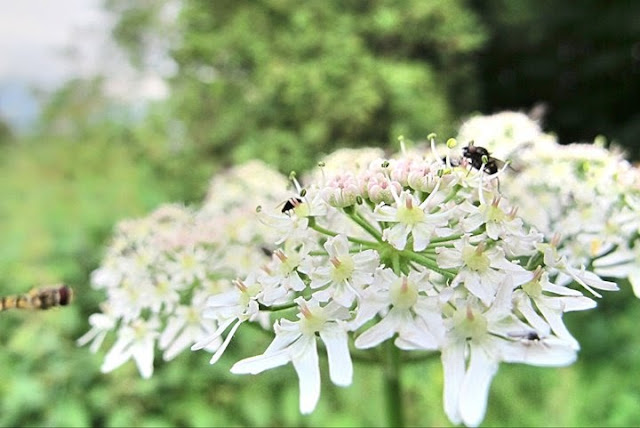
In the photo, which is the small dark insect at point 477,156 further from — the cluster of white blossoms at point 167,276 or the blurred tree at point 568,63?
the blurred tree at point 568,63

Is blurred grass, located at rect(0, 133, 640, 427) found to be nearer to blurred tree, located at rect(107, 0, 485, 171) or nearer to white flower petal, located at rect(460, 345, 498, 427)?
blurred tree, located at rect(107, 0, 485, 171)

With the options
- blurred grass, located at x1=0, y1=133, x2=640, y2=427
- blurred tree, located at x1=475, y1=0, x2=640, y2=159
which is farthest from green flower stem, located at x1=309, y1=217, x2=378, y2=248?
blurred tree, located at x1=475, y1=0, x2=640, y2=159

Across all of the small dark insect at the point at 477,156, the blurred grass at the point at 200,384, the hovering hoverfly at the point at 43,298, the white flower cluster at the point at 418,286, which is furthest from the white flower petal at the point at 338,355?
the blurred grass at the point at 200,384

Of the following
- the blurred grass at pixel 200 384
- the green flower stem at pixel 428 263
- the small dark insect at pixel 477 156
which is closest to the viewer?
the green flower stem at pixel 428 263

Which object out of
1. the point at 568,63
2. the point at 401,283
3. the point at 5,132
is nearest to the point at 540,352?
the point at 401,283

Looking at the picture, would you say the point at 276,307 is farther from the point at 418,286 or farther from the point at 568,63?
the point at 568,63

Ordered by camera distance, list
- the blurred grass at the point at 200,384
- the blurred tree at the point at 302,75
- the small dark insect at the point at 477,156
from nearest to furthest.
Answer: the small dark insect at the point at 477,156 → the blurred grass at the point at 200,384 → the blurred tree at the point at 302,75
